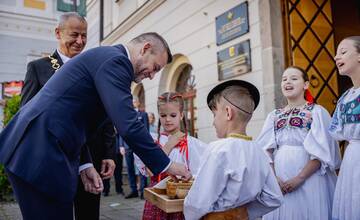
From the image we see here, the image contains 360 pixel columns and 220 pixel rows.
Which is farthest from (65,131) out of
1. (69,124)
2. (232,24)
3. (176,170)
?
(232,24)

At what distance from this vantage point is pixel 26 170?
1.59 meters

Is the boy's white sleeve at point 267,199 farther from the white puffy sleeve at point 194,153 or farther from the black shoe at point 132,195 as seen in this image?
the black shoe at point 132,195

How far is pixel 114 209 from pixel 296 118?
3531mm

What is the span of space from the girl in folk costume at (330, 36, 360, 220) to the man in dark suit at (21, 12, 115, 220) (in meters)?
1.66

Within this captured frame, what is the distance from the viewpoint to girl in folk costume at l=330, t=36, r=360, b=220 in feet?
7.53

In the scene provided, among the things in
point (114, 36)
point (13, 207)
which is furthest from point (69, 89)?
point (114, 36)

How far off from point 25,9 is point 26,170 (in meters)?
20.4

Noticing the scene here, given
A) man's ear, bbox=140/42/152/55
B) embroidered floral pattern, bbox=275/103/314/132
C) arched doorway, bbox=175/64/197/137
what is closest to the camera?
man's ear, bbox=140/42/152/55

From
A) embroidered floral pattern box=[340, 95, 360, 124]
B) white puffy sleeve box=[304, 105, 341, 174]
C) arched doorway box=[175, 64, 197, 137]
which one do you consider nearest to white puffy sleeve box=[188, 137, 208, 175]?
white puffy sleeve box=[304, 105, 341, 174]

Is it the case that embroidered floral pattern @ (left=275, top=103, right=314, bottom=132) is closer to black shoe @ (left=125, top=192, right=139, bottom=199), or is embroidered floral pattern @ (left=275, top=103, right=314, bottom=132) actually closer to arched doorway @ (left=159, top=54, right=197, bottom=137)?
black shoe @ (left=125, top=192, right=139, bottom=199)

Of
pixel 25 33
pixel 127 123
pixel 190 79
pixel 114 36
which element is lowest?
pixel 127 123

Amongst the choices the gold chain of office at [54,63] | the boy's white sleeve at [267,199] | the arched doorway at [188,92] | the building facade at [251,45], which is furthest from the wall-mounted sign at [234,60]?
the boy's white sleeve at [267,199]

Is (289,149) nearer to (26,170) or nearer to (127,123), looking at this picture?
(127,123)

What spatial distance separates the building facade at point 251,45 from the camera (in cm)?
512
